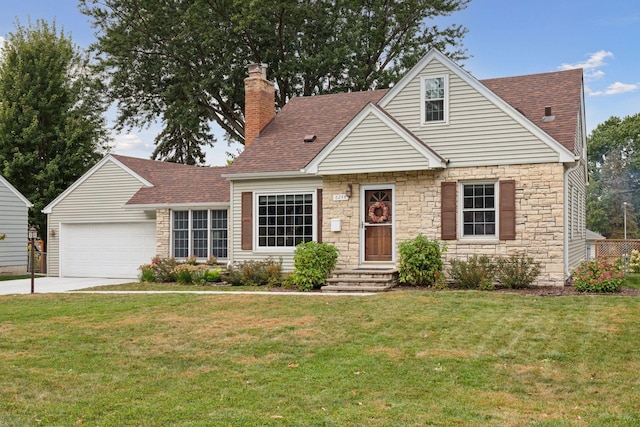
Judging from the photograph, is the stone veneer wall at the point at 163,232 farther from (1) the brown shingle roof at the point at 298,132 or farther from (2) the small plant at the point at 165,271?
(1) the brown shingle roof at the point at 298,132

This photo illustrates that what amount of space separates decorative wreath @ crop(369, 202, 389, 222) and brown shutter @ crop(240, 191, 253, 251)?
3660mm

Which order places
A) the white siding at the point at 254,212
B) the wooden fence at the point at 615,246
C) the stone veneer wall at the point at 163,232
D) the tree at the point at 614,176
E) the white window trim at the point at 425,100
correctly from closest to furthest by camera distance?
the white window trim at the point at 425,100 < the white siding at the point at 254,212 < the stone veneer wall at the point at 163,232 < the wooden fence at the point at 615,246 < the tree at the point at 614,176

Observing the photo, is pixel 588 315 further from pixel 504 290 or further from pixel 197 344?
Result: pixel 197 344

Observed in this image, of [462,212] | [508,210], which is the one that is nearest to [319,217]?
[462,212]

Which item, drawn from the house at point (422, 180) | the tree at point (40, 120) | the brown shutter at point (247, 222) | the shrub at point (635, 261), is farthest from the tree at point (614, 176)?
the brown shutter at point (247, 222)

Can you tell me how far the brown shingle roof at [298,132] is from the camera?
17.9 meters

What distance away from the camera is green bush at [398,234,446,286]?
48.4ft

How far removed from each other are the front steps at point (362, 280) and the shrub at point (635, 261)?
13.2 m

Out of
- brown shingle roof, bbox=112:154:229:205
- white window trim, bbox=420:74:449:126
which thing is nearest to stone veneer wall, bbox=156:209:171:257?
brown shingle roof, bbox=112:154:229:205

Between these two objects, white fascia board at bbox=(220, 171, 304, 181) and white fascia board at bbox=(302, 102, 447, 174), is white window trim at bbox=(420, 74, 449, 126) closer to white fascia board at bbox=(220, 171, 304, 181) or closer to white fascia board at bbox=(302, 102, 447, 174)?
white fascia board at bbox=(302, 102, 447, 174)

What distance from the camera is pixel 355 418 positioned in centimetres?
569

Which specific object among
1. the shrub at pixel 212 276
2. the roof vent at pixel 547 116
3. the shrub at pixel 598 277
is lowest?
the shrub at pixel 212 276

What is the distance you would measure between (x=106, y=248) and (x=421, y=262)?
1208 cm

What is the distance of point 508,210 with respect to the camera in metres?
15.0
